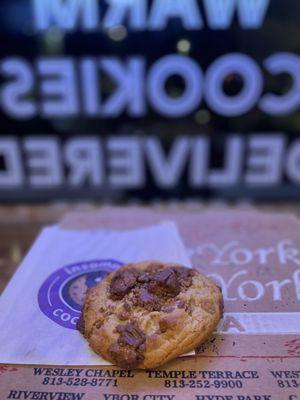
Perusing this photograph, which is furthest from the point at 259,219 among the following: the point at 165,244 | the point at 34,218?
the point at 34,218

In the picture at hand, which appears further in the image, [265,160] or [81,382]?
[265,160]

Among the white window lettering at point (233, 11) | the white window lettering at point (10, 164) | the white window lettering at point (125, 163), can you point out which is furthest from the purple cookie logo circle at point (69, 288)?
the white window lettering at point (233, 11)

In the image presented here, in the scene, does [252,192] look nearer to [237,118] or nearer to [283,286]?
[237,118]

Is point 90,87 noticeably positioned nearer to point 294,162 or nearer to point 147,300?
point 294,162

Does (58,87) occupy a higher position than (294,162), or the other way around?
(58,87)

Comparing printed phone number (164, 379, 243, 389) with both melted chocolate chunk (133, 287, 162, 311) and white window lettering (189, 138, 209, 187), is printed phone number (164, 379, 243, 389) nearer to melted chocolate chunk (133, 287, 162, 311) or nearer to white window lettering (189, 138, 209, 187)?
melted chocolate chunk (133, 287, 162, 311)

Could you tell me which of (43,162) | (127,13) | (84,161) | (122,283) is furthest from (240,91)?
(122,283)

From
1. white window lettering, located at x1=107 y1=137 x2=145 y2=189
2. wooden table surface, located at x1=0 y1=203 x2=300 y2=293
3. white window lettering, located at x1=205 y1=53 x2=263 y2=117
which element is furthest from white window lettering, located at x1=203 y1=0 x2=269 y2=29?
wooden table surface, located at x1=0 y1=203 x2=300 y2=293

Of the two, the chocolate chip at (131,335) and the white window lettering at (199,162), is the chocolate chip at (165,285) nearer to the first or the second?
the chocolate chip at (131,335)
